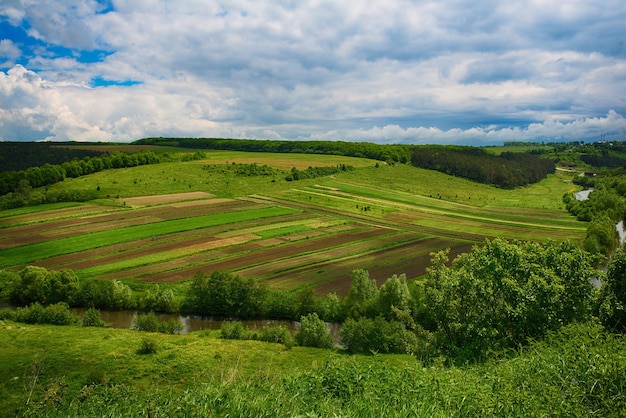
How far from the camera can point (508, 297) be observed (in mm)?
28375

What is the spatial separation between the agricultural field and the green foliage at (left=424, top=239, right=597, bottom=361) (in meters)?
33.5

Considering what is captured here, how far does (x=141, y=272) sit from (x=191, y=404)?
194 ft


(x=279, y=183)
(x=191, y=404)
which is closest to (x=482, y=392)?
(x=191, y=404)

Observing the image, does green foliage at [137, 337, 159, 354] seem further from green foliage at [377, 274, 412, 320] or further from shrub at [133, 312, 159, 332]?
green foliage at [377, 274, 412, 320]

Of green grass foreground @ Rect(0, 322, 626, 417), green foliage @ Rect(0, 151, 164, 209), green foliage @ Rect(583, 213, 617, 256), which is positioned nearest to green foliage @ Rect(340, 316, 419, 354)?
green grass foreground @ Rect(0, 322, 626, 417)

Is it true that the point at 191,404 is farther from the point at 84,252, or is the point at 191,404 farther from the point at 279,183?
the point at 279,183

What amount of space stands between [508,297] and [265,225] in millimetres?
72585

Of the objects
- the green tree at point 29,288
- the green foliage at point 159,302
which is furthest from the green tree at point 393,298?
the green tree at point 29,288

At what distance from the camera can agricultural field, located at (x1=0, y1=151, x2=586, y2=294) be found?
231 ft

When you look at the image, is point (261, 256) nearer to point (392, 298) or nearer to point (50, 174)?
point (392, 298)

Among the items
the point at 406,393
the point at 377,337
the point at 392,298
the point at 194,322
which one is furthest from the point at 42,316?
the point at 406,393

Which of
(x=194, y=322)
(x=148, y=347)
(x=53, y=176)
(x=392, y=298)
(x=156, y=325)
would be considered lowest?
(x=194, y=322)

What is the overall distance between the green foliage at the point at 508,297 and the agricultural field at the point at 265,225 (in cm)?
3346

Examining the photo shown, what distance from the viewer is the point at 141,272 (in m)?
67.1
